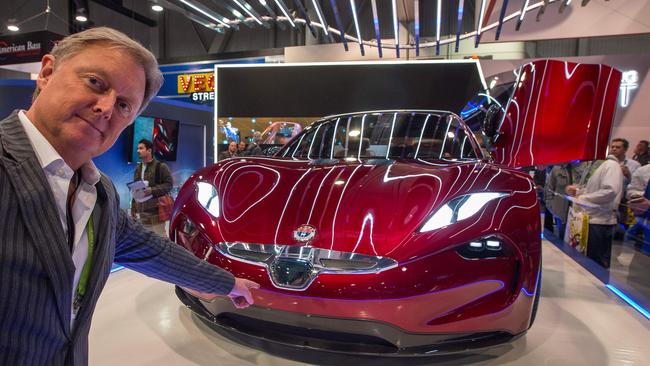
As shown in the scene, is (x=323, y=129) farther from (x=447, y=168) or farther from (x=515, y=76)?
(x=515, y=76)

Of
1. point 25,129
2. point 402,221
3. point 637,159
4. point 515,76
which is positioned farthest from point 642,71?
point 25,129

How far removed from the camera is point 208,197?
192 centimetres

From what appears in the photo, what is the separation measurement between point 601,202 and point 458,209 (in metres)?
2.86

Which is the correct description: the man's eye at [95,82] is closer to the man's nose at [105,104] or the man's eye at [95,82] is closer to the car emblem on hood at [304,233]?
the man's nose at [105,104]

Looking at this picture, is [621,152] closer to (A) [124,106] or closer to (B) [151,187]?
(B) [151,187]

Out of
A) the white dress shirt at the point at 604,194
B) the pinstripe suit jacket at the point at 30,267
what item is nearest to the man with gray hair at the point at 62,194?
the pinstripe suit jacket at the point at 30,267

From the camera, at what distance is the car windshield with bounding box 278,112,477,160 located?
8.52ft

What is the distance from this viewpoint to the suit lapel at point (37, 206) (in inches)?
24.5

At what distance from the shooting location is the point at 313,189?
1.86 metres

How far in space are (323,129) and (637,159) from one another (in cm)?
512

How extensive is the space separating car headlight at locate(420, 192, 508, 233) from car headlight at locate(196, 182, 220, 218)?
903mm

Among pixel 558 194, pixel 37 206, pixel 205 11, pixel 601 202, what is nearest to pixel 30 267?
pixel 37 206

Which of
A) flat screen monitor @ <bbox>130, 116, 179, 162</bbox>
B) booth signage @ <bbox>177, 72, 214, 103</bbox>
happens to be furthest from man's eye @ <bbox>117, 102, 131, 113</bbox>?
booth signage @ <bbox>177, 72, 214, 103</bbox>

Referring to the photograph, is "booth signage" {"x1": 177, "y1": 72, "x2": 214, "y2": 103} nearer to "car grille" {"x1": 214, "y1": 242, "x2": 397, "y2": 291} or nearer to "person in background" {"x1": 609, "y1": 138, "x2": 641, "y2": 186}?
"person in background" {"x1": 609, "y1": 138, "x2": 641, "y2": 186}
